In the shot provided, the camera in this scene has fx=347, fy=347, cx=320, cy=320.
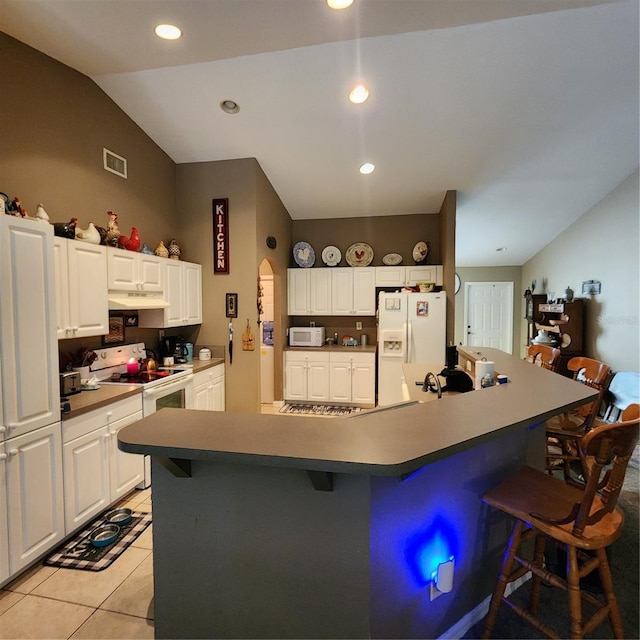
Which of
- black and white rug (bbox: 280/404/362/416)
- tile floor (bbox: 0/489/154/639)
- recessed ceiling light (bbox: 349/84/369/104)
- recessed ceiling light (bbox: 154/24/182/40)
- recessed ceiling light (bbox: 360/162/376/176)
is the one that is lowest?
tile floor (bbox: 0/489/154/639)

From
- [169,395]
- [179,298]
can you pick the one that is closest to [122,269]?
[179,298]

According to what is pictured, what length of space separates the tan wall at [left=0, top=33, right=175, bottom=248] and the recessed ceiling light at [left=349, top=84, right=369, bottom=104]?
2314 mm

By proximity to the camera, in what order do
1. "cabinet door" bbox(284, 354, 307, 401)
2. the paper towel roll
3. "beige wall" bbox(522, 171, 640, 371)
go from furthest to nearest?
"cabinet door" bbox(284, 354, 307, 401) → "beige wall" bbox(522, 171, 640, 371) → the paper towel roll

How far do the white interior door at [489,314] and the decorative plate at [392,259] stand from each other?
136 inches

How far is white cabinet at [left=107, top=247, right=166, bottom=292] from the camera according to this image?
9.88 feet

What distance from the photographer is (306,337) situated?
5.44 metres

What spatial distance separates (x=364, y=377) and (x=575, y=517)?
3.83m

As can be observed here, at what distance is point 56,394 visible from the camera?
2129mm

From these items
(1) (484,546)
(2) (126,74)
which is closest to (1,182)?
(2) (126,74)

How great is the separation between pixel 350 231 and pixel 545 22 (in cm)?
351

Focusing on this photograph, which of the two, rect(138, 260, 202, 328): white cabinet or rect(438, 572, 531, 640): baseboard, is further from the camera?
rect(138, 260, 202, 328): white cabinet

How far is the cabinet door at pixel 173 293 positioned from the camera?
3.73m

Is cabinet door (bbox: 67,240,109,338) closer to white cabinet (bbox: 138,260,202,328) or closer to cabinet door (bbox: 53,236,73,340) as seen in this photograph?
cabinet door (bbox: 53,236,73,340)

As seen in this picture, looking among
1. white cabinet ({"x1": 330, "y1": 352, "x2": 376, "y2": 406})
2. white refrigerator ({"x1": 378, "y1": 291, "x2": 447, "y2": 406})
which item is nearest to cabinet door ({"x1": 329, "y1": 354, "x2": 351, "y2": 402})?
white cabinet ({"x1": 330, "y1": 352, "x2": 376, "y2": 406})
